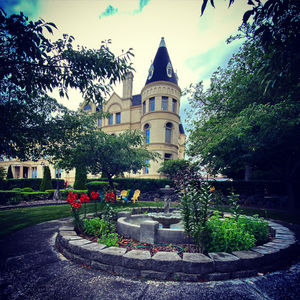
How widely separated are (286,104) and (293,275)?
6.52 m

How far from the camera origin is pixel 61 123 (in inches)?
260

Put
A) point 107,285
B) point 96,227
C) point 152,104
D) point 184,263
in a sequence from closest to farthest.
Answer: point 107,285
point 184,263
point 96,227
point 152,104

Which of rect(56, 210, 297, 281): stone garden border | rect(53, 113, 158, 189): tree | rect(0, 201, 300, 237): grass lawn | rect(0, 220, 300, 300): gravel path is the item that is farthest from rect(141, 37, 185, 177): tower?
rect(0, 220, 300, 300): gravel path

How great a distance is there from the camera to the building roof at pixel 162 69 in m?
23.3

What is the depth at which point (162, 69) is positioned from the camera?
2362 cm

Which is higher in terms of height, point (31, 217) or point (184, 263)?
point (184, 263)

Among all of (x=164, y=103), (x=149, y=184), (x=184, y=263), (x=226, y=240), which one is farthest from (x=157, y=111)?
(x=184, y=263)

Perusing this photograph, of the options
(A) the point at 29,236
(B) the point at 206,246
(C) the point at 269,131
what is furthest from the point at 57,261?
(C) the point at 269,131

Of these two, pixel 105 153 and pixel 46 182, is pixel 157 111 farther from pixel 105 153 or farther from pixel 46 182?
pixel 46 182

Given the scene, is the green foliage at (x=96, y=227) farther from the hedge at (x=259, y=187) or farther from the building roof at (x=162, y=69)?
the building roof at (x=162, y=69)

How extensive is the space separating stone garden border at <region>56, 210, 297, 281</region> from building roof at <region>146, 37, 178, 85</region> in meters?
23.0

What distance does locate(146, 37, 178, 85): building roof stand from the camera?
23303mm

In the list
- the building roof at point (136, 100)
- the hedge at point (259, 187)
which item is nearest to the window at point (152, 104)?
the building roof at point (136, 100)

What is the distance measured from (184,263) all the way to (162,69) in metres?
24.6
